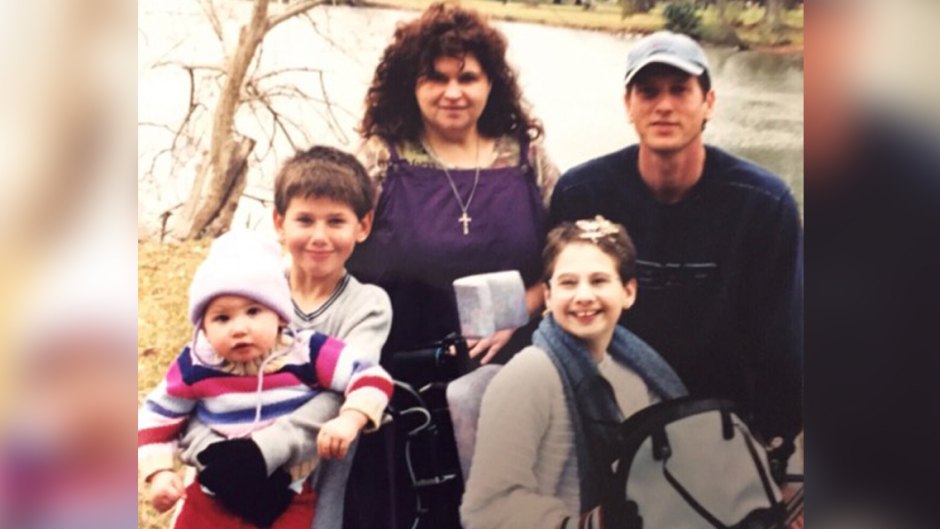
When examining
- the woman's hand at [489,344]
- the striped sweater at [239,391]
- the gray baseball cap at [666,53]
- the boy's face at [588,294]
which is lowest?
the striped sweater at [239,391]

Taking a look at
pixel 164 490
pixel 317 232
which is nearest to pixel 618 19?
pixel 317 232

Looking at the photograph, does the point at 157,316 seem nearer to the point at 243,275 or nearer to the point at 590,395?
the point at 243,275

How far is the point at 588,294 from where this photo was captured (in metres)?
1.72

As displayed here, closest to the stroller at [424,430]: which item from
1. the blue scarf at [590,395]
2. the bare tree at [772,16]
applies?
the blue scarf at [590,395]

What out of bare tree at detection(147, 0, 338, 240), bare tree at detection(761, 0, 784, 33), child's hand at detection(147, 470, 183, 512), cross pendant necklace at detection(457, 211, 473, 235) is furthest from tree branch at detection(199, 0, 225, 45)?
bare tree at detection(761, 0, 784, 33)

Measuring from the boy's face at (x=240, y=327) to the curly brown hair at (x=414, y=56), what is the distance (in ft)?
1.19

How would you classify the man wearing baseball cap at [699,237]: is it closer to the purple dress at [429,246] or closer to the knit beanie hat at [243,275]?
the purple dress at [429,246]

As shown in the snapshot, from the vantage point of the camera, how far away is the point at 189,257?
5.51 ft

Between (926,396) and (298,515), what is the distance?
1177mm

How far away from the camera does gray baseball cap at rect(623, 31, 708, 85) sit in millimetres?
1720

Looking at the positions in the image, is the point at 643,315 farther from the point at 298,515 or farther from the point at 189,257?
the point at 189,257

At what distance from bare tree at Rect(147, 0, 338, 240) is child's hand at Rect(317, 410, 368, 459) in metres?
0.39

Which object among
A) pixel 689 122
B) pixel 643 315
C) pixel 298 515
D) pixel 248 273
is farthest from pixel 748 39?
pixel 298 515

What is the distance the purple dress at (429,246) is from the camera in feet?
5.55
